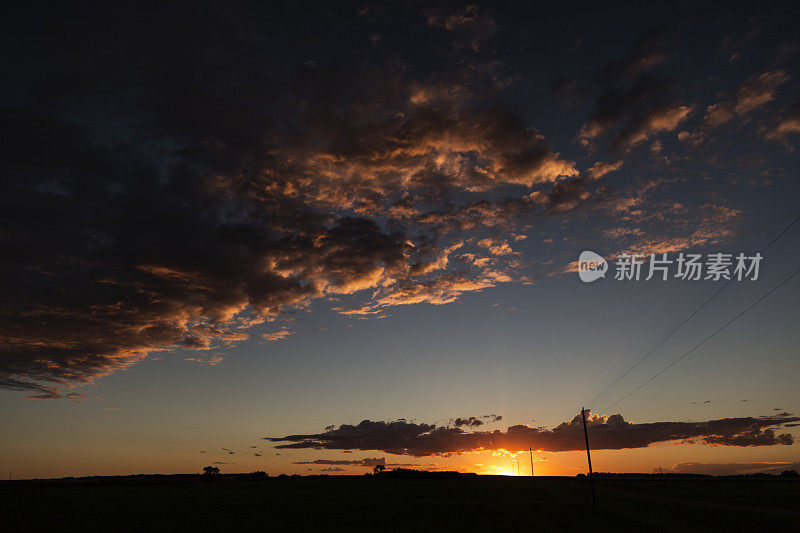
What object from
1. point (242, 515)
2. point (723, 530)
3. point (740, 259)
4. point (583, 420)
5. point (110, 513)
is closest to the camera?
point (740, 259)

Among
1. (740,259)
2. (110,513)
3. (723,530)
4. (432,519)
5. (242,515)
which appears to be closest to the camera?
(740,259)

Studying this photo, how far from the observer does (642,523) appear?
174 feet

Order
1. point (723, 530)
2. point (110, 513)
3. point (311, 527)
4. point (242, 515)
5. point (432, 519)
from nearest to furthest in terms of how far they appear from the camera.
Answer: point (723, 530), point (311, 527), point (432, 519), point (242, 515), point (110, 513)

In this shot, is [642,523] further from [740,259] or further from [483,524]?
[740,259]

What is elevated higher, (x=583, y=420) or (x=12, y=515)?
(x=583, y=420)

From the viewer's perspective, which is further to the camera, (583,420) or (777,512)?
(777,512)

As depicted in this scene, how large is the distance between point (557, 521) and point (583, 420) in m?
14.1

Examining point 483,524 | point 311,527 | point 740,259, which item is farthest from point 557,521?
point 740,259

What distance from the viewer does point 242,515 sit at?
7006 centimetres

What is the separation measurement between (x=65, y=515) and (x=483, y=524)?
212 feet

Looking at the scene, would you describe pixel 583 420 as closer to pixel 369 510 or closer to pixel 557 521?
pixel 557 521

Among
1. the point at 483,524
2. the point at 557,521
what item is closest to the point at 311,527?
the point at 483,524

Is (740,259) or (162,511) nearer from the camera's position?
(740,259)

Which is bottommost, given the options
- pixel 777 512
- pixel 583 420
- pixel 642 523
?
pixel 777 512
